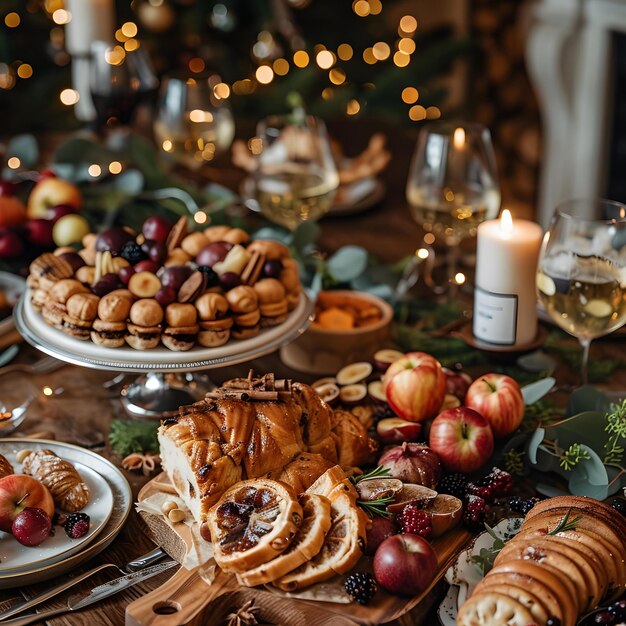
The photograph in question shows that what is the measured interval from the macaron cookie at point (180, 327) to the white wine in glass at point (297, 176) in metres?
0.57

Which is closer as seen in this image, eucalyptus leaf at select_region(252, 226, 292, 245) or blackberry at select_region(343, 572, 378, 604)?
blackberry at select_region(343, 572, 378, 604)

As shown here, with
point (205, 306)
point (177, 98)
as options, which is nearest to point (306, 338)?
point (205, 306)

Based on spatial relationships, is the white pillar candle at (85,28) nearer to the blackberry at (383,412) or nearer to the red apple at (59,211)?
the red apple at (59,211)

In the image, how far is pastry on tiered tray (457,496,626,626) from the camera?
33.3 inches

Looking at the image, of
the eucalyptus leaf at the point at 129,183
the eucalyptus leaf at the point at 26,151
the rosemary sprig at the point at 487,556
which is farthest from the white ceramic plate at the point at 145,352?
the eucalyptus leaf at the point at 26,151

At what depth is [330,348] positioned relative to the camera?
150 centimetres

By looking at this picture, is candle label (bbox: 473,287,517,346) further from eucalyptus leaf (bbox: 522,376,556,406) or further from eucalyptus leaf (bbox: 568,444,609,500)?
eucalyptus leaf (bbox: 568,444,609,500)

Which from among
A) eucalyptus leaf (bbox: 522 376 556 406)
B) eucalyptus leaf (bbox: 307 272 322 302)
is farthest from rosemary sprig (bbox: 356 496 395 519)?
eucalyptus leaf (bbox: 307 272 322 302)

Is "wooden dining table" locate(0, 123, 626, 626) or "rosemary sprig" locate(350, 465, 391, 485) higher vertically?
"rosemary sprig" locate(350, 465, 391, 485)

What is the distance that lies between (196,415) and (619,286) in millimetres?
620

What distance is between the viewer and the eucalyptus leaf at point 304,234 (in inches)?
69.0

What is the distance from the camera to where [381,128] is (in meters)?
2.71

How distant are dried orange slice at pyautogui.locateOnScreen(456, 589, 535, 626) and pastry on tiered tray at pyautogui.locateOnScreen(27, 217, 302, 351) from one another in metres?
0.58

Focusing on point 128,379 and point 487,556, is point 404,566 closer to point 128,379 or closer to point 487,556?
point 487,556
